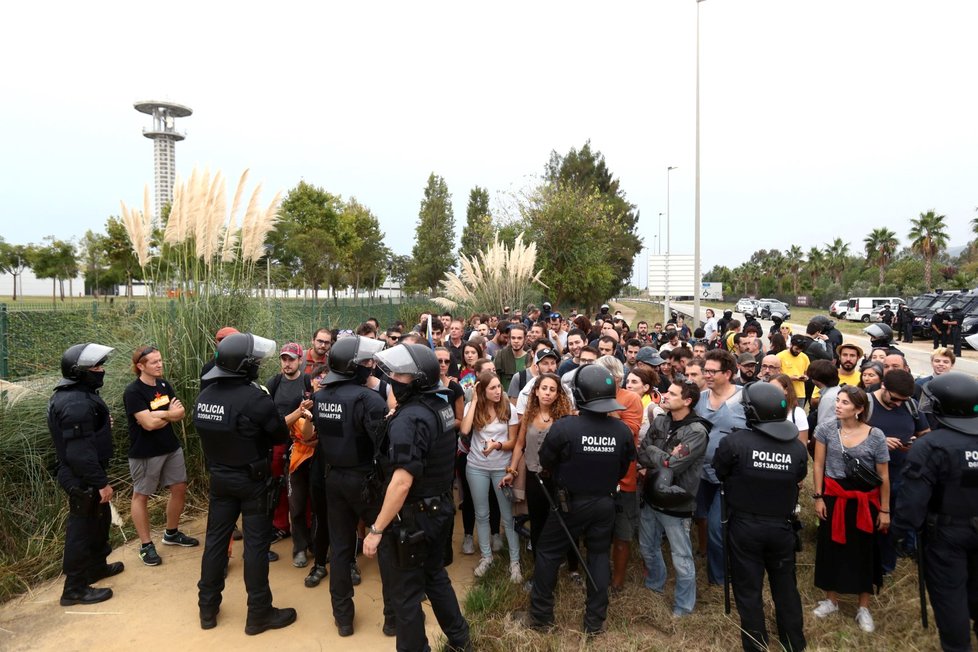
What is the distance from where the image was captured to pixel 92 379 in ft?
13.3

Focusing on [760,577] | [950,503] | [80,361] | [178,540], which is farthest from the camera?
[178,540]

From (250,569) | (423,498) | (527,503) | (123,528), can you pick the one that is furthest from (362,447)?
(123,528)

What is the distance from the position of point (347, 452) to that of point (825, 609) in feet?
11.4

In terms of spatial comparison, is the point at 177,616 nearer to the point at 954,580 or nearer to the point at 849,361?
the point at 954,580

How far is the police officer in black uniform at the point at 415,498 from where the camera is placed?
10.2ft

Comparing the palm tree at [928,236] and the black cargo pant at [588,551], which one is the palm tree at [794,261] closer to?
the palm tree at [928,236]

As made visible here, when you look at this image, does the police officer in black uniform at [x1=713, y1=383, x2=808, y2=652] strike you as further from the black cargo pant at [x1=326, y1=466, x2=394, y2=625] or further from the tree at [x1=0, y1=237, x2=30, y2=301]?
the tree at [x1=0, y1=237, x2=30, y2=301]

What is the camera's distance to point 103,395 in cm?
536

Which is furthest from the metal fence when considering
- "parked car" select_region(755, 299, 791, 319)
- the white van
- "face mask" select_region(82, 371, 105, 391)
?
the white van

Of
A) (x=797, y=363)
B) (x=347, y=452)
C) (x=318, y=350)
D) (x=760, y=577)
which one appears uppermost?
(x=318, y=350)

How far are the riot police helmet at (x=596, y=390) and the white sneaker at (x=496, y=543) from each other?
6.50 ft

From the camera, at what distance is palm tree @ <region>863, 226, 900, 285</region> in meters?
57.1

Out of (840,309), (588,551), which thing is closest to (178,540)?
(588,551)

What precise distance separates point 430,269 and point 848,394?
36672mm
